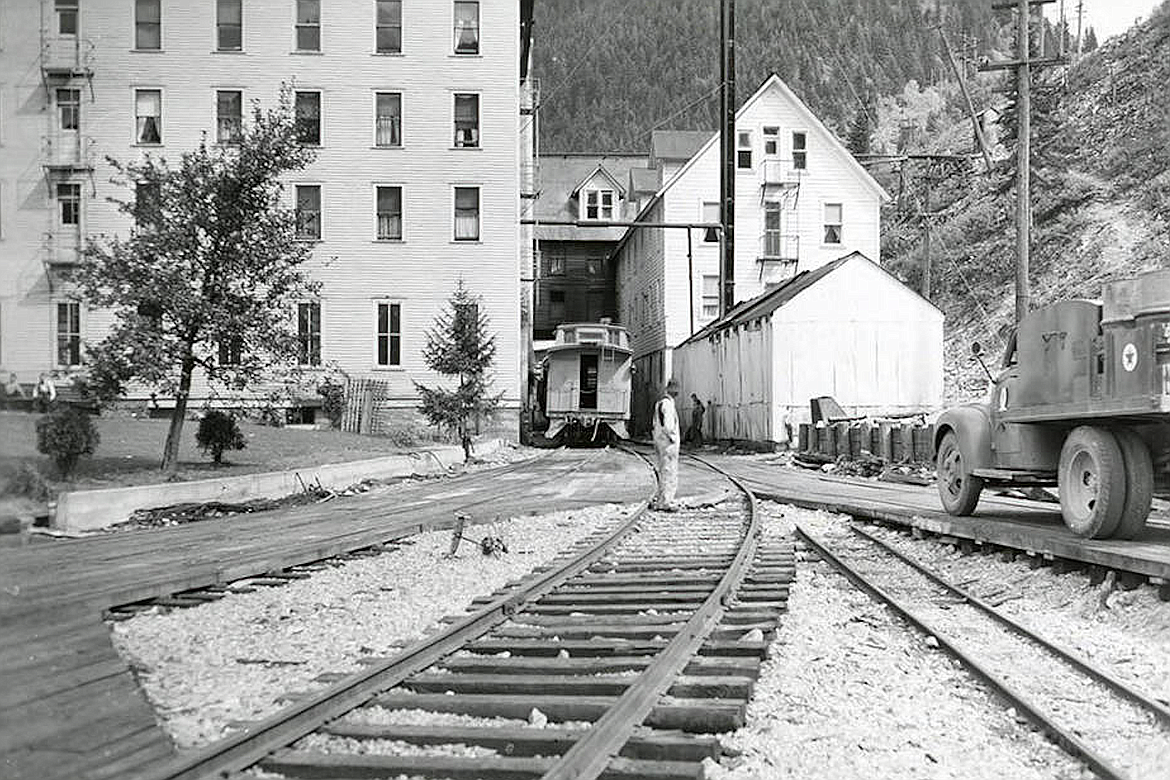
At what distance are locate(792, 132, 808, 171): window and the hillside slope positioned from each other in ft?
24.1

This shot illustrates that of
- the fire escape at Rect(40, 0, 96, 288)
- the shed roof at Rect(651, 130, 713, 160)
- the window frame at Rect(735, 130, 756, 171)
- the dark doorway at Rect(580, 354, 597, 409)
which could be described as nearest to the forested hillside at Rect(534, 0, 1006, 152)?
the shed roof at Rect(651, 130, 713, 160)

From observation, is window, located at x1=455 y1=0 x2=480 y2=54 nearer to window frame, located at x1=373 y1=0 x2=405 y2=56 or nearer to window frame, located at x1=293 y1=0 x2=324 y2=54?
window frame, located at x1=373 y1=0 x2=405 y2=56

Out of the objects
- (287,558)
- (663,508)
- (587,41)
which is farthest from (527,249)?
(287,558)

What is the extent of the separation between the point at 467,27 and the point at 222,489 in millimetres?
23055

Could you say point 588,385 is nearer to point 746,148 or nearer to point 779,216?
point 779,216

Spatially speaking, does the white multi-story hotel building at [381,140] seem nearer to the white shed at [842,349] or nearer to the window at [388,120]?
the window at [388,120]

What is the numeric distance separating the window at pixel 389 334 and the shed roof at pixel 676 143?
3130cm

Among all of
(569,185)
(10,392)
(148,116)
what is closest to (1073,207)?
(148,116)

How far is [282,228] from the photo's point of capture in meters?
18.0

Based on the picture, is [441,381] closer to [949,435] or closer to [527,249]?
[527,249]

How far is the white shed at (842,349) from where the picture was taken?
32031 mm

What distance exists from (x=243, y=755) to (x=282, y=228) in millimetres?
14436

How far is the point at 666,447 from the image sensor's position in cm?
1580

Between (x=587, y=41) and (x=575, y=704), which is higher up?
(x=587, y=41)
